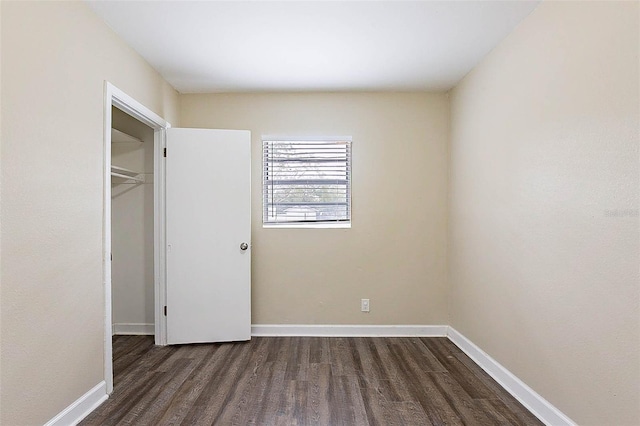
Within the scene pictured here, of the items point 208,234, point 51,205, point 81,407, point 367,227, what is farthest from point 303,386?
point 51,205

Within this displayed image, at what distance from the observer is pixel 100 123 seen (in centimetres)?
246

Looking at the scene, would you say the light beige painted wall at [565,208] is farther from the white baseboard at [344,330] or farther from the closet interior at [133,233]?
the closet interior at [133,233]

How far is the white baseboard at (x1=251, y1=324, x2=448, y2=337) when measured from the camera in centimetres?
386

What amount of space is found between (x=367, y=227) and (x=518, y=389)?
6.29 feet

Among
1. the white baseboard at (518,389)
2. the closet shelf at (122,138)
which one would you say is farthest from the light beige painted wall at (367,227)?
the white baseboard at (518,389)

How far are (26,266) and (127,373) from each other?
1.44 meters

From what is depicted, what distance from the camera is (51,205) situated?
2010mm

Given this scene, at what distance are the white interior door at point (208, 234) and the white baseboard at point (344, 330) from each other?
12.1 inches

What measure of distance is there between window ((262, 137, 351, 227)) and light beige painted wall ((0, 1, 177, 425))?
173 cm

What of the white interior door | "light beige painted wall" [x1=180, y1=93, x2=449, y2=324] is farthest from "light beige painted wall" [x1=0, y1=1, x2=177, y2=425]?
"light beige painted wall" [x1=180, y1=93, x2=449, y2=324]

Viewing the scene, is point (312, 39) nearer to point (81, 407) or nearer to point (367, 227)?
point (367, 227)

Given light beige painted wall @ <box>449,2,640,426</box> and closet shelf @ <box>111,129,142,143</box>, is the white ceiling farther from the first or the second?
closet shelf @ <box>111,129,142,143</box>

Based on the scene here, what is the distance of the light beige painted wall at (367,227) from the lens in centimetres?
389

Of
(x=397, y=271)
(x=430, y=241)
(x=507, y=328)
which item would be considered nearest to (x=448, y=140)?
(x=430, y=241)
